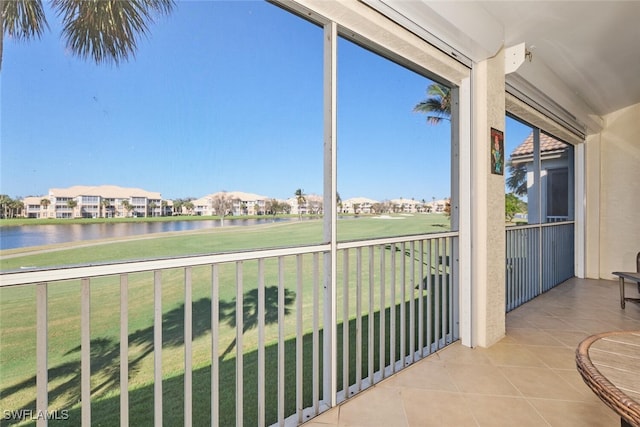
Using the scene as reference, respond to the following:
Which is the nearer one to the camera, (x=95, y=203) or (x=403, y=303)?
(x=95, y=203)

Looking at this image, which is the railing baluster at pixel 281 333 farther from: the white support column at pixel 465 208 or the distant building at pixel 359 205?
the white support column at pixel 465 208

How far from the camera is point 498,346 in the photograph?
8.54 feet

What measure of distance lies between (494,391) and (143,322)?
2142mm

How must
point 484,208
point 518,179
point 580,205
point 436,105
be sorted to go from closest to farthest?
point 484,208
point 436,105
point 518,179
point 580,205

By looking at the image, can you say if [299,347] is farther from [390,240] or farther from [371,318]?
[390,240]

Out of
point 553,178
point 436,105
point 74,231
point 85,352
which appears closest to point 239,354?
point 85,352

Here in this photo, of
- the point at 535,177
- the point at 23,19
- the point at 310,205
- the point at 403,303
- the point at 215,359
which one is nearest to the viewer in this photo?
the point at 23,19

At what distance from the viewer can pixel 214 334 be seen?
4.65ft

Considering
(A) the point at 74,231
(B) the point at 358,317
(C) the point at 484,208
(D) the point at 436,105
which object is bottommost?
(B) the point at 358,317

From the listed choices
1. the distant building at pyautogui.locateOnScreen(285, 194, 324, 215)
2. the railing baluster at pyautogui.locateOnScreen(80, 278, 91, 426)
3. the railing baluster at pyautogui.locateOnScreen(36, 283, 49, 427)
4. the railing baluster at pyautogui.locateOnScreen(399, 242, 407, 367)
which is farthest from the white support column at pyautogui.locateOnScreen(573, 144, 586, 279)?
the railing baluster at pyautogui.locateOnScreen(36, 283, 49, 427)

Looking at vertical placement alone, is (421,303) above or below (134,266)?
below

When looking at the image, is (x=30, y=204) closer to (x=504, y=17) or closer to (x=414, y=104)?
(x=414, y=104)


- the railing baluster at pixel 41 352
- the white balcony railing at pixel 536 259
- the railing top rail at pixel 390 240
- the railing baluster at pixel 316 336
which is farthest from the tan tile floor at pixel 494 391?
the railing baluster at pixel 41 352

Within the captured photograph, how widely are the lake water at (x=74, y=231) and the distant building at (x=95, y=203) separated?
1.6 inches
